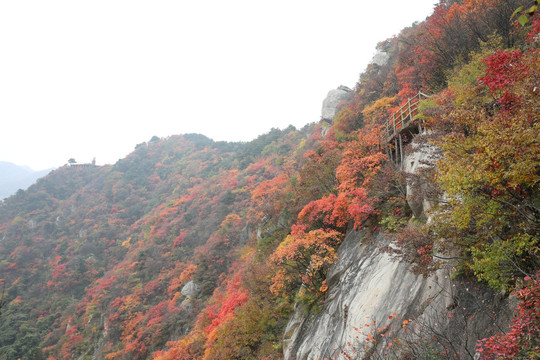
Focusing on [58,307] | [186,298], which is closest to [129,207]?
[58,307]

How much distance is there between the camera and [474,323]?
20.3ft

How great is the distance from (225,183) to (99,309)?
28.2 meters

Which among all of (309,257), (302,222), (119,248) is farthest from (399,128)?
(119,248)

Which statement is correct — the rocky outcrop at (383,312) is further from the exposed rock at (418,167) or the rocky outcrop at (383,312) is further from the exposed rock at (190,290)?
the exposed rock at (190,290)

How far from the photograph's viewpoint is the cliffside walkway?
13.8 m

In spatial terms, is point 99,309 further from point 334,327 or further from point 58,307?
point 334,327

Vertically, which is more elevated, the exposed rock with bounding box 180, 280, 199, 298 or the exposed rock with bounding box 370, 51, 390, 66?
the exposed rock with bounding box 370, 51, 390, 66

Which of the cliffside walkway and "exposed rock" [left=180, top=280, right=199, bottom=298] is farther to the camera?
"exposed rock" [left=180, top=280, right=199, bottom=298]

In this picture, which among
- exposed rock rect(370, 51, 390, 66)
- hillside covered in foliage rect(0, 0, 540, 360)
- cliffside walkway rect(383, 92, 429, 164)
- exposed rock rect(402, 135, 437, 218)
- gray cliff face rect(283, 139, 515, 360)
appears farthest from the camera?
exposed rock rect(370, 51, 390, 66)

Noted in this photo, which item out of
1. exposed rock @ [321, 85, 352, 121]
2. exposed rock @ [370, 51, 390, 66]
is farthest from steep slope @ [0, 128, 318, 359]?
exposed rock @ [370, 51, 390, 66]

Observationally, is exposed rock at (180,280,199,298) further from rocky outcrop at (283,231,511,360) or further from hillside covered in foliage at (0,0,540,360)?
rocky outcrop at (283,231,511,360)

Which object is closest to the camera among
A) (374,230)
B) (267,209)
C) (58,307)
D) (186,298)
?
(374,230)

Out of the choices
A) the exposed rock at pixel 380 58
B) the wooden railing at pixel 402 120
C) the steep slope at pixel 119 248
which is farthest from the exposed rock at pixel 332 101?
the wooden railing at pixel 402 120

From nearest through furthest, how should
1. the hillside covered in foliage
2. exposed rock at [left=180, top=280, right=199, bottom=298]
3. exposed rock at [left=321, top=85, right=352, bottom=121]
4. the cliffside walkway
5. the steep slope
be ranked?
1. the hillside covered in foliage
2. the cliffside walkway
3. exposed rock at [left=180, top=280, right=199, bottom=298]
4. the steep slope
5. exposed rock at [left=321, top=85, right=352, bottom=121]
